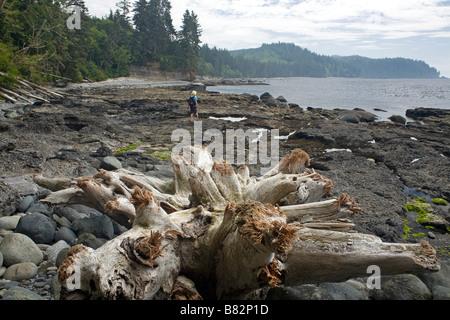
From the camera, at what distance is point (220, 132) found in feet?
52.3

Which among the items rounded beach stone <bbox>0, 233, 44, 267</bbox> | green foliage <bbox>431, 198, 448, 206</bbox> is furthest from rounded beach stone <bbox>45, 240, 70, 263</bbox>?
green foliage <bbox>431, 198, 448, 206</bbox>

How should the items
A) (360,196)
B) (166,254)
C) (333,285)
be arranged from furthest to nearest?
(360,196)
(333,285)
(166,254)

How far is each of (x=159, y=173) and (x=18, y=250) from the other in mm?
4601

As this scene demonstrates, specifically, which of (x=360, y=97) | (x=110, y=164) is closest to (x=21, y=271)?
(x=110, y=164)

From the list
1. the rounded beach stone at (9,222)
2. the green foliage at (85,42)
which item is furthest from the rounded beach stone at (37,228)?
the green foliage at (85,42)

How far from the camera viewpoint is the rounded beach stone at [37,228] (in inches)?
174

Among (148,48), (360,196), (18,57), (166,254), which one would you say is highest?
(148,48)

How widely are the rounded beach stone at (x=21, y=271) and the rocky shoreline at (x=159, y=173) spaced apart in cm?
1

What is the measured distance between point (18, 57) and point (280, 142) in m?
25.9

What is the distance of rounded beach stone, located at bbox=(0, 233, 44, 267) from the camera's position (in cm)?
378

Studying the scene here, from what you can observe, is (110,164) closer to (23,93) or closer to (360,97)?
(23,93)

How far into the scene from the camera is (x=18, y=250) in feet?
12.6

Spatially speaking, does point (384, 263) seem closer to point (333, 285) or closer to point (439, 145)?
point (333, 285)
